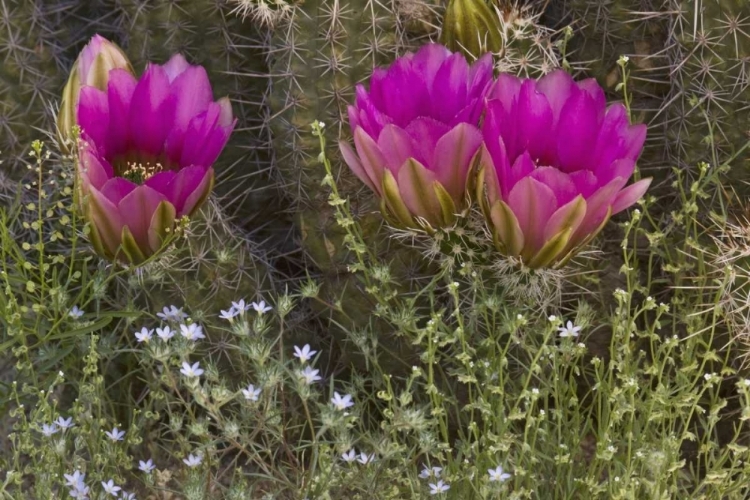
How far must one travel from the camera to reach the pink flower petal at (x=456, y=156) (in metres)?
1.11

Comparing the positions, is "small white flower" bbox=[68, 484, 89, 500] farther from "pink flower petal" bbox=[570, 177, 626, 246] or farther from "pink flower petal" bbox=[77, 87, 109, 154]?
"pink flower petal" bbox=[570, 177, 626, 246]

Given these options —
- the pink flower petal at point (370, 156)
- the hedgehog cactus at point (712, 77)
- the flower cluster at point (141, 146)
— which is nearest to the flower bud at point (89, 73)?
the flower cluster at point (141, 146)

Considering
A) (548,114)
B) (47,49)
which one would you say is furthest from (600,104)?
(47,49)

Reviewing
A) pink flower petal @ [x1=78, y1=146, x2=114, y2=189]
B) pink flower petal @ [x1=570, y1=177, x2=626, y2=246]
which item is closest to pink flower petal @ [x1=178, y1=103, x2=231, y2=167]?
pink flower petal @ [x1=78, y1=146, x2=114, y2=189]

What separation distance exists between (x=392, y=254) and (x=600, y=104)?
1.29 ft

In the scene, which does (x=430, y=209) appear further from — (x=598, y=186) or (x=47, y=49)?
(x=47, y=49)

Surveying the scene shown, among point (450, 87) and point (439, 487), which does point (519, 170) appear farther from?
point (439, 487)

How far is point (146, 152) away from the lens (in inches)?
50.5

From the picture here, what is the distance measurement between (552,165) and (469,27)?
0.20 metres

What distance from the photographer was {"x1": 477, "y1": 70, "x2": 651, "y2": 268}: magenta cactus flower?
110cm

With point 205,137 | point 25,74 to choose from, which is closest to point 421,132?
point 205,137

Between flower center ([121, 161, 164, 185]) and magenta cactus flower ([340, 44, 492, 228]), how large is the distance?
25cm

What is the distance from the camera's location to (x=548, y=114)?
1163 millimetres

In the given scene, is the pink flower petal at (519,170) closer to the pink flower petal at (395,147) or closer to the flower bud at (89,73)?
the pink flower petal at (395,147)
